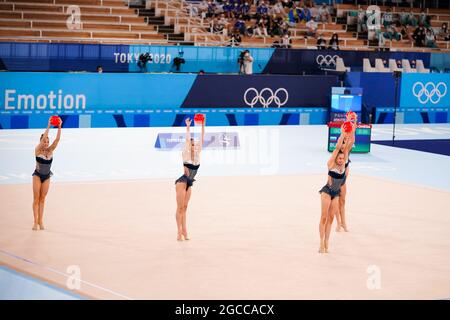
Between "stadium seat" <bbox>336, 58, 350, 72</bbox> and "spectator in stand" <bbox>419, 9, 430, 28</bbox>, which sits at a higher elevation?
"spectator in stand" <bbox>419, 9, 430, 28</bbox>

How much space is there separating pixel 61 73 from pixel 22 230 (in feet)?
49.2

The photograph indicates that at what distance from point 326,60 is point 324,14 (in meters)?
5.03

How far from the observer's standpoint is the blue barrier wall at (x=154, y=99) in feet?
94.8

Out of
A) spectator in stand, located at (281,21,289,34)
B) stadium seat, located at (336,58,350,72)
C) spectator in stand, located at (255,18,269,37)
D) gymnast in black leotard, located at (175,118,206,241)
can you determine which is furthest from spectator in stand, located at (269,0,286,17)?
gymnast in black leotard, located at (175,118,206,241)

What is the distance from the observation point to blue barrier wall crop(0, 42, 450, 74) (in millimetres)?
30547

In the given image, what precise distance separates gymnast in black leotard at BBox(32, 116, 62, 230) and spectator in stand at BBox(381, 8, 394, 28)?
93.1 ft

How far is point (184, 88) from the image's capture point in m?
31.2

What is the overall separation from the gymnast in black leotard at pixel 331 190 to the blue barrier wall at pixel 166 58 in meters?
18.7

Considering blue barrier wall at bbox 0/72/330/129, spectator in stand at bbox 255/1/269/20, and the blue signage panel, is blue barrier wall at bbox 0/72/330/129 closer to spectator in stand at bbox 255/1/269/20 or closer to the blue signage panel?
the blue signage panel

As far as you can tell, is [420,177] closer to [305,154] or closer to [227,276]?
[305,154]

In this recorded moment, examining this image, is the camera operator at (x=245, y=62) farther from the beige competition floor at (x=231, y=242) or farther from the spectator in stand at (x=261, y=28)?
the beige competition floor at (x=231, y=242)

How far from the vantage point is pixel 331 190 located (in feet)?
45.1

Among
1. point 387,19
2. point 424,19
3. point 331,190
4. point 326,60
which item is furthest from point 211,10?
point 331,190

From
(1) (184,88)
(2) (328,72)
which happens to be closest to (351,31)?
(2) (328,72)
